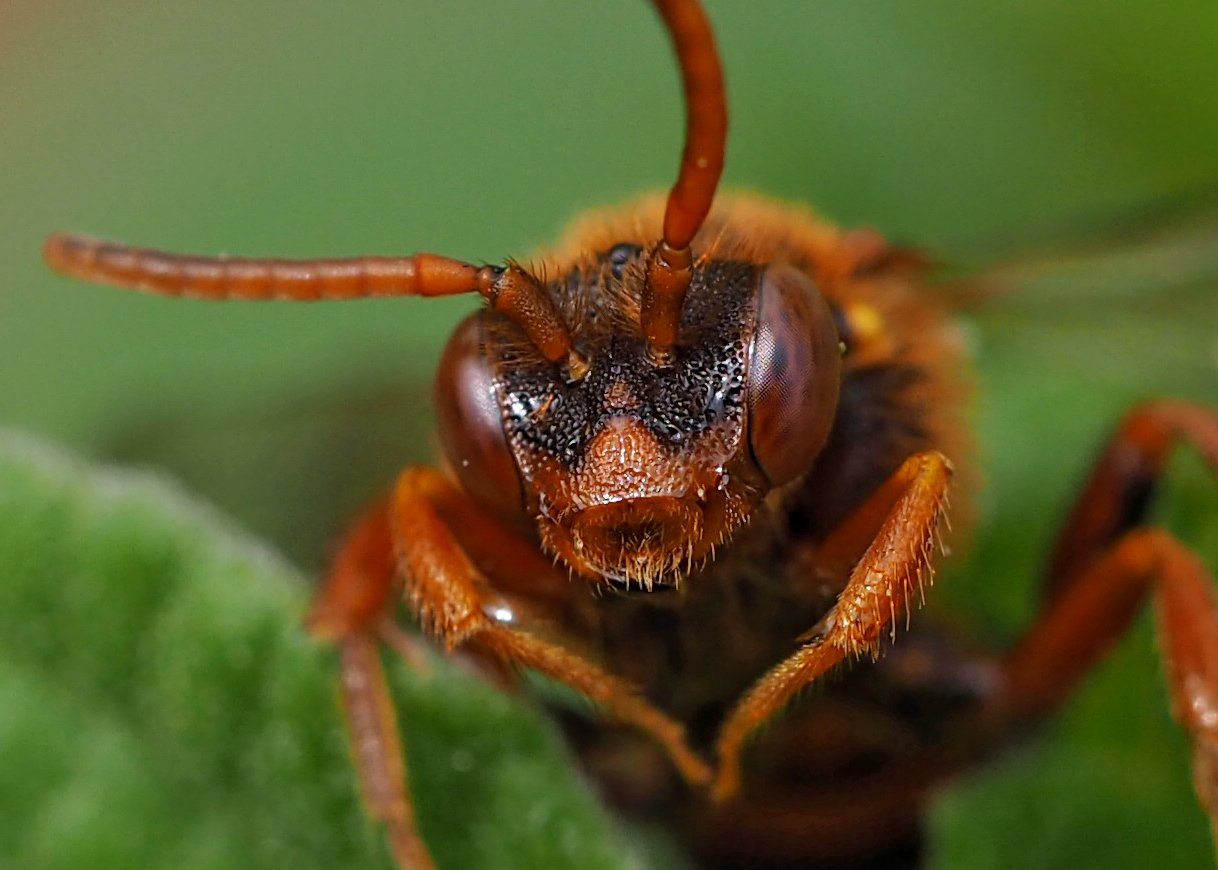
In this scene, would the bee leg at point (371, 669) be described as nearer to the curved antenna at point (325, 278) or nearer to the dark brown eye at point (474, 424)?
the dark brown eye at point (474, 424)

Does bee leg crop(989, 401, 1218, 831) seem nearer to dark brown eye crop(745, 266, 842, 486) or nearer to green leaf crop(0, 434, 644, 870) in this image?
dark brown eye crop(745, 266, 842, 486)

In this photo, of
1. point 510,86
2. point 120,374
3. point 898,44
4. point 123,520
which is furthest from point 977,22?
point 123,520

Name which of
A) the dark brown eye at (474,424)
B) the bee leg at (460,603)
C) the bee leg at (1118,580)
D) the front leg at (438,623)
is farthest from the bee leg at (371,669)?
the bee leg at (1118,580)

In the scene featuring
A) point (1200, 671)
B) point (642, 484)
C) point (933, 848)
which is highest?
point (642, 484)

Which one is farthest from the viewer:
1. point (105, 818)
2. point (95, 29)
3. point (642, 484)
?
point (95, 29)

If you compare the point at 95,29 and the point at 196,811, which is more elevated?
the point at 95,29

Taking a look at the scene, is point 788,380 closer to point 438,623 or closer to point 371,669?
point 438,623

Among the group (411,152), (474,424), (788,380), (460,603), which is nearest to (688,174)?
(788,380)

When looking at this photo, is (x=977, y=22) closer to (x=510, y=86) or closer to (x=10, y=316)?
(x=510, y=86)
